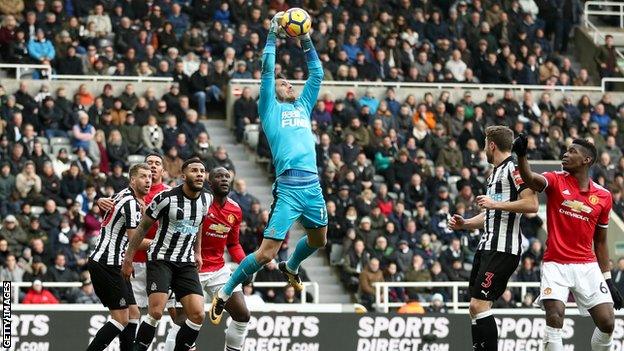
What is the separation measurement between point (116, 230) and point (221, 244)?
141cm

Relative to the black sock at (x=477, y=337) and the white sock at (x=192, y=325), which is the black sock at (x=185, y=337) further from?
the black sock at (x=477, y=337)

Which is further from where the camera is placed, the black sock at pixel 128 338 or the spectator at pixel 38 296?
the spectator at pixel 38 296

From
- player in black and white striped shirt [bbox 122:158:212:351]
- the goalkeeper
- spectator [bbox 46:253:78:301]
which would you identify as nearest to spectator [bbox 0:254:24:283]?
spectator [bbox 46:253:78:301]

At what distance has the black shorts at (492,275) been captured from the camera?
1540 centimetres

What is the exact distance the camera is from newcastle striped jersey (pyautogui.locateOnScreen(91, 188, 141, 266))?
1642cm

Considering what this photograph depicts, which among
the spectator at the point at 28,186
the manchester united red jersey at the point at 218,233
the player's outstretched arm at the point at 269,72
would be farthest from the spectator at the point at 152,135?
the player's outstretched arm at the point at 269,72

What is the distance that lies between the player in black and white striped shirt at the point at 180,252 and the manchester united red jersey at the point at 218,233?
0.93m

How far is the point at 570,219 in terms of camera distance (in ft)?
51.6

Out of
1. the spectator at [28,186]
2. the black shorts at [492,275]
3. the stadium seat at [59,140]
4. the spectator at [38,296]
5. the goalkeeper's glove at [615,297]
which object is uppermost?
the black shorts at [492,275]

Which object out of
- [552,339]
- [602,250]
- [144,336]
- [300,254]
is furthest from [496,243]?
[144,336]

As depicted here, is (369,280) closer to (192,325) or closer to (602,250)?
(192,325)

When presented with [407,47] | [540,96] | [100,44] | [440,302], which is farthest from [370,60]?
[440,302]

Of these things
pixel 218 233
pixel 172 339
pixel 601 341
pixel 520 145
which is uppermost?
pixel 520 145

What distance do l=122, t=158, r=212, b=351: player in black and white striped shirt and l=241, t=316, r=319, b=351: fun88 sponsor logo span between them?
518 cm
